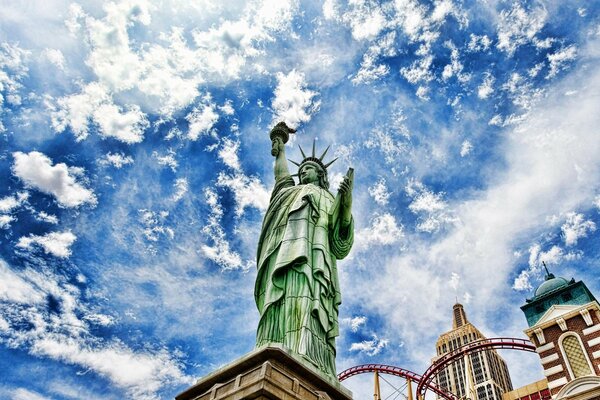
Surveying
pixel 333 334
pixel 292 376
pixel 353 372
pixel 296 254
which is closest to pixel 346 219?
pixel 296 254

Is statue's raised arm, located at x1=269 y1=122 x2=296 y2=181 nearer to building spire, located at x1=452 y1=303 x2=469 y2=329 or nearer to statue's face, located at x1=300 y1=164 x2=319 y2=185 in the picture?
statue's face, located at x1=300 y1=164 x2=319 y2=185

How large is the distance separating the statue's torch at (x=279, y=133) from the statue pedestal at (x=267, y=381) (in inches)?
424

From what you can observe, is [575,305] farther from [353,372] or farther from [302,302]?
[353,372]

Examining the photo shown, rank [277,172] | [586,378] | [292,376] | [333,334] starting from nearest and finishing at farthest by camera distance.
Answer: [292,376] → [333,334] → [586,378] → [277,172]

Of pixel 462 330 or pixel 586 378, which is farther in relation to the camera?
pixel 462 330

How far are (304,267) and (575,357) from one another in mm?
8918

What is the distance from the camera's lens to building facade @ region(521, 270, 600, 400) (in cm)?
1330

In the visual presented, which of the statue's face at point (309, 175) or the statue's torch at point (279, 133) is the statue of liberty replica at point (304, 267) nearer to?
the statue's face at point (309, 175)

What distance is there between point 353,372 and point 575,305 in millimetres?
12700

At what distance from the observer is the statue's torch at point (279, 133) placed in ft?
55.4

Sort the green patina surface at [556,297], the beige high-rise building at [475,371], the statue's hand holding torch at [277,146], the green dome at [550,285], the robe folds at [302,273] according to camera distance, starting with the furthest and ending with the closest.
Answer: the beige high-rise building at [475,371]
the statue's hand holding torch at [277,146]
the green dome at [550,285]
the green patina surface at [556,297]
the robe folds at [302,273]

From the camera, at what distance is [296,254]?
11.6 m

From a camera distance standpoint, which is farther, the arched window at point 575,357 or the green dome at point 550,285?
the green dome at point 550,285

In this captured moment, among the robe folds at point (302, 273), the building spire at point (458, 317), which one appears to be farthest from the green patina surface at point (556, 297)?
the building spire at point (458, 317)
